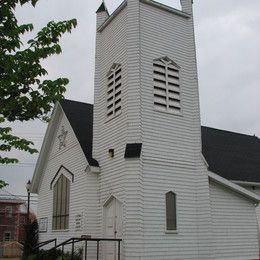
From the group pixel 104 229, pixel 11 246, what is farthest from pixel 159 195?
pixel 11 246

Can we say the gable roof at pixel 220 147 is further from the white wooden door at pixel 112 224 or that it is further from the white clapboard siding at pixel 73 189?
the white wooden door at pixel 112 224

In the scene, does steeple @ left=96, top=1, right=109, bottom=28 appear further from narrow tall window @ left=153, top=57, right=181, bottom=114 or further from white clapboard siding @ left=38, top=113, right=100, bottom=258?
white clapboard siding @ left=38, top=113, right=100, bottom=258

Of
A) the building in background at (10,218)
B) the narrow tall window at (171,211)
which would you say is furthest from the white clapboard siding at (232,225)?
the building in background at (10,218)

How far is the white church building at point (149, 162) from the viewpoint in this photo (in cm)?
1602

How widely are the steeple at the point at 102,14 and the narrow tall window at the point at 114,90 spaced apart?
3.26m

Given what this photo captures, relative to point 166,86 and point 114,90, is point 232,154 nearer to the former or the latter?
point 166,86

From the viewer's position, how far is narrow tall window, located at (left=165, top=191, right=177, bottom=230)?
16.3 meters

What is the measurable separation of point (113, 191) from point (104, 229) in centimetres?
161

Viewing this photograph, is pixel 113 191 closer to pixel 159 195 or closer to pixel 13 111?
pixel 159 195

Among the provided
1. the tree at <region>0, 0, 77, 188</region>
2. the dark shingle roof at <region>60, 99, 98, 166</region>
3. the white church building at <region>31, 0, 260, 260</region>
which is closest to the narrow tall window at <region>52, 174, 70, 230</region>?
the white church building at <region>31, 0, 260, 260</region>

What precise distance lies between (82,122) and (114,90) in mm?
4023

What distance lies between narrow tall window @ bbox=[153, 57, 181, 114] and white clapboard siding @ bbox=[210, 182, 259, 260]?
11.7 ft

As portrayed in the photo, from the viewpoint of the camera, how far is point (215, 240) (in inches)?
691

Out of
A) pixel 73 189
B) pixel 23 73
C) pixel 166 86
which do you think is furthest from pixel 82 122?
pixel 23 73
